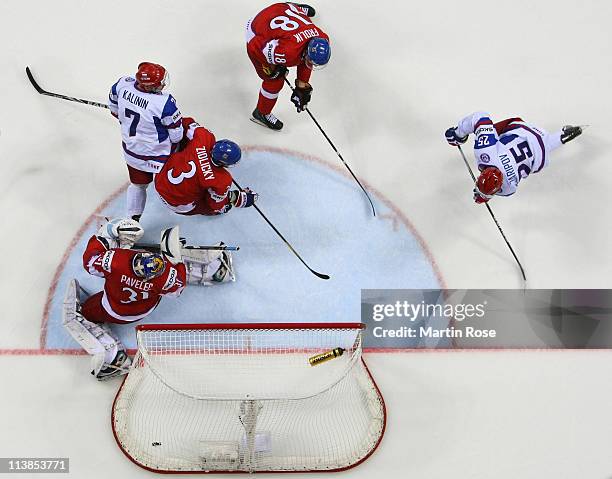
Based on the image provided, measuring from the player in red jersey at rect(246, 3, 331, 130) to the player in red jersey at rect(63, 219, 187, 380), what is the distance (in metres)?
1.40

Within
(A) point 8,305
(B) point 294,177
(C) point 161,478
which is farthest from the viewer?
(B) point 294,177

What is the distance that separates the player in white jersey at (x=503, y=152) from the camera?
4.81 meters

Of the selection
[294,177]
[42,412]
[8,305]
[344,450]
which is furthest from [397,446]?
A: [8,305]

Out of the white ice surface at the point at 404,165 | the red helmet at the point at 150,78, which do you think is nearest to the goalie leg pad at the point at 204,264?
the white ice surface at the point at 404,165

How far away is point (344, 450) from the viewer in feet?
16.2

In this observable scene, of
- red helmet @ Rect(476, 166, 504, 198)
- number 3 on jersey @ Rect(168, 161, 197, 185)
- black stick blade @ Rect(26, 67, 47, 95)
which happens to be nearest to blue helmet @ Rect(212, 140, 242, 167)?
number 3 on jersey @ Rect(168, 161, 197, 185)

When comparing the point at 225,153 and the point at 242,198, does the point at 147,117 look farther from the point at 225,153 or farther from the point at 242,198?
the point at 242,198

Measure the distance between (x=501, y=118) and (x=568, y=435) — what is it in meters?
2.34

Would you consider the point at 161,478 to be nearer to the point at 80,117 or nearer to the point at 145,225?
the point at 145,225

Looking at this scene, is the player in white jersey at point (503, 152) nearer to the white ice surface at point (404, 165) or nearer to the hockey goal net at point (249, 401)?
the white ice surface at point (404, 165)

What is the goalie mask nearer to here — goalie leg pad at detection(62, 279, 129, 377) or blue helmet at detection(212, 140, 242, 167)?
blue helmet at detection(212, 140, 242, 167)

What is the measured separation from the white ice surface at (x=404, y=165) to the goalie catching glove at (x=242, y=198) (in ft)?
2.51

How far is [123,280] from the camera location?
4.55 m

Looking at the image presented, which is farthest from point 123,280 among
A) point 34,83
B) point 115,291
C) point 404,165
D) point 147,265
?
point 404,165
